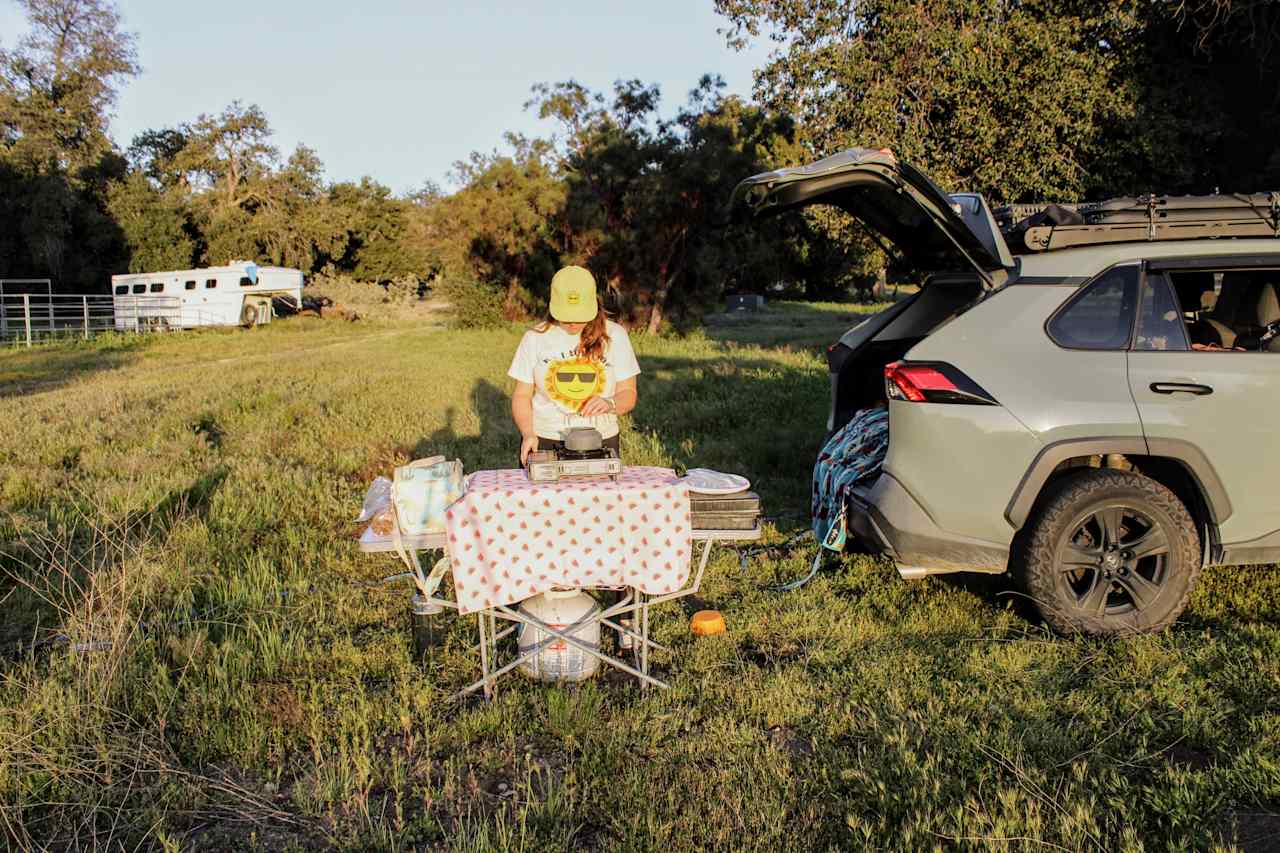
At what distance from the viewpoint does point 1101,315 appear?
14.4ft

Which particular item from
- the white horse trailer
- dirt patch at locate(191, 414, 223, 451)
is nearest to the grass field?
dirt patch at locate(191, 414, 223, 451)

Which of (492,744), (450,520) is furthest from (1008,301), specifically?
(492,744)

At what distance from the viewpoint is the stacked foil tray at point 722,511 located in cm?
385

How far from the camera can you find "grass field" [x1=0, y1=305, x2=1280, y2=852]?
295 cm

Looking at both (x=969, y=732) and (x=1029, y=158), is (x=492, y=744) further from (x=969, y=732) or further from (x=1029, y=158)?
(x=1029, y=158)

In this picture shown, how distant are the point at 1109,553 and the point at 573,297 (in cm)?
294

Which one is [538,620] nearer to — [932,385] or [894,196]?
[932,385]

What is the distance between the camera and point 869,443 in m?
5.68

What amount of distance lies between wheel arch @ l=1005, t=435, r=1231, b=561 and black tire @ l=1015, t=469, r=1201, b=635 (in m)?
0.11

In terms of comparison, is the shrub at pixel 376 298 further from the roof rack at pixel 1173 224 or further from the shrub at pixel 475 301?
the roof rack at pixel 1173 224

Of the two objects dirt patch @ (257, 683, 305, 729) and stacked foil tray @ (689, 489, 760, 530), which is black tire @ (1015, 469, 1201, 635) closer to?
stacked foil tray @ (689, 489, 760, 530)

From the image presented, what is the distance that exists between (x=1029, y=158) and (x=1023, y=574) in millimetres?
9888

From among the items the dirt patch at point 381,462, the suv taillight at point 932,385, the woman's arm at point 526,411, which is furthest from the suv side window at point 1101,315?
the dirt patch at point 381,462

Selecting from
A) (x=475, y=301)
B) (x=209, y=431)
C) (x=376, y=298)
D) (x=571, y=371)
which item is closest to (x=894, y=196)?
(x=571, y=371)
